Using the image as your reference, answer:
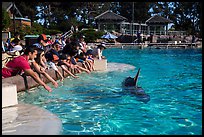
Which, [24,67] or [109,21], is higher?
[109,21]

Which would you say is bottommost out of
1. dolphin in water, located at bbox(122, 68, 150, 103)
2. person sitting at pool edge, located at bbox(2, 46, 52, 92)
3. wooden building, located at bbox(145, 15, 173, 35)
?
dolphin in water, located at bbox(122, 68, 150, 103)

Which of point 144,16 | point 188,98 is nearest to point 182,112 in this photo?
point 188,98

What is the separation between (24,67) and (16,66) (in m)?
0.31

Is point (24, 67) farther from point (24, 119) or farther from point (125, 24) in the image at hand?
point (125, 24)

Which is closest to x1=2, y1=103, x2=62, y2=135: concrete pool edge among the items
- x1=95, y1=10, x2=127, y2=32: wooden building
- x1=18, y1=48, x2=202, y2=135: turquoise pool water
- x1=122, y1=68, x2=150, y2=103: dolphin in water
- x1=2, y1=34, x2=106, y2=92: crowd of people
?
x1=18, y1=48, x2=202, y2=135: turquoise pool water

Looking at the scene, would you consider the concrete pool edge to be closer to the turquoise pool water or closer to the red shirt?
the turquoise pool water

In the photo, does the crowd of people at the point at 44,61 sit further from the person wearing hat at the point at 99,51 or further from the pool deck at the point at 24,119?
the pool deck at the point at 24,119

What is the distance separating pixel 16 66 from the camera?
253 inches

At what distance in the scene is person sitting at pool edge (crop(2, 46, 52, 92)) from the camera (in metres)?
6.19

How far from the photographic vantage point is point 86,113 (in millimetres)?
5527

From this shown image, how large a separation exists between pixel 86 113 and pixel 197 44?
105 ft

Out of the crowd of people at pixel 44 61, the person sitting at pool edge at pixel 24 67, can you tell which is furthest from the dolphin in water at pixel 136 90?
the person sitting at pool edge at pixel 24 67

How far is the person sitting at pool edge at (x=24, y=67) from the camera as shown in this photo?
244 inches

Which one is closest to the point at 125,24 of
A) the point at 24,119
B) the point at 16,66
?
the point at 16,66
